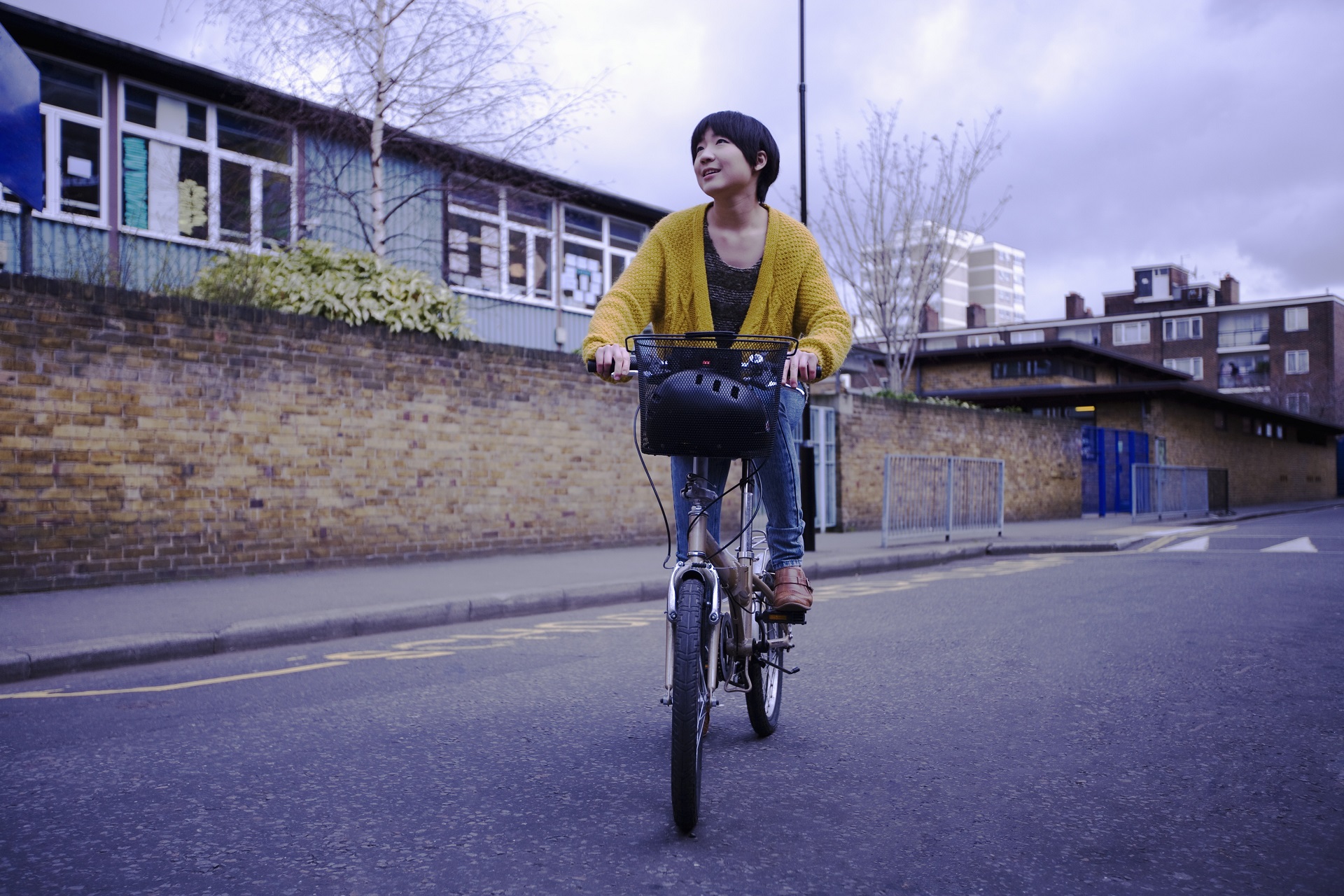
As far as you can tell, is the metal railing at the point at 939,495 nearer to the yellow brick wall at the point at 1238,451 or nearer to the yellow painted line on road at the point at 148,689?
the yellow painted line on road at the point at 148,689

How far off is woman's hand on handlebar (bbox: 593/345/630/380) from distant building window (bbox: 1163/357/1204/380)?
73.5 meters

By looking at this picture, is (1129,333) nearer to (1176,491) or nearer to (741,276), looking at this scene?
(1176,491)

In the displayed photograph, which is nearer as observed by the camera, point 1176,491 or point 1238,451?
point 1176,491

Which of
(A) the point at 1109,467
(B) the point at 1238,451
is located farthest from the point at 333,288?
(B) the point at 1238,451

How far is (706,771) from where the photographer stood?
3.41 metres

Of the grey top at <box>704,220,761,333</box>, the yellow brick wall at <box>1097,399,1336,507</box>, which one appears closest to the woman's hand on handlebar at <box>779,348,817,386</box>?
the grey top at <box>704,220,761,333</box>

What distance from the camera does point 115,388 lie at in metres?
8.46

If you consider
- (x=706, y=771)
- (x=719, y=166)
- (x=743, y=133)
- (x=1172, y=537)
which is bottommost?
(x=1172, y=537)

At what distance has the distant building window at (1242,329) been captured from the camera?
6656 cm

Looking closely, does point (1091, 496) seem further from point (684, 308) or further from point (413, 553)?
point (684, 308)

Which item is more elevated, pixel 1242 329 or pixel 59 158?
pixel 1242 329

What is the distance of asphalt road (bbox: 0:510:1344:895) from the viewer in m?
2.56

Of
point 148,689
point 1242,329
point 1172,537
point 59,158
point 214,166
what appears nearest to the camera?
point 148,689

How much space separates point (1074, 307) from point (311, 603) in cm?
7504
